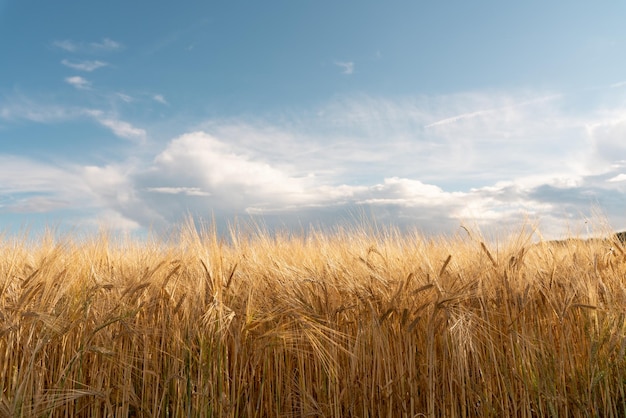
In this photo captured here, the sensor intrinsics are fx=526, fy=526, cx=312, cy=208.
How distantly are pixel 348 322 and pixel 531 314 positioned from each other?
1.11 m

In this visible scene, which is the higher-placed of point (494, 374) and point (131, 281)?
point (131, 281)

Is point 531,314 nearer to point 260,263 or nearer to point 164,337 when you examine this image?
point 260,263

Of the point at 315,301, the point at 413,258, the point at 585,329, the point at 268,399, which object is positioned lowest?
the point at 268,399

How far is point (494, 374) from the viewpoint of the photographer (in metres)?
3.11

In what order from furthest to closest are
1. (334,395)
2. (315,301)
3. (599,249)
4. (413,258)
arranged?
(599,249)
(413,258)
(315,301)
(334,395)

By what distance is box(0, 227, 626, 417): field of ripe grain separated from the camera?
2883 millimetres

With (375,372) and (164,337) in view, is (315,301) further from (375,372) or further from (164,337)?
(164,337)

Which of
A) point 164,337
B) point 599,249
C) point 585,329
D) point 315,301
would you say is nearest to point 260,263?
point 315,301

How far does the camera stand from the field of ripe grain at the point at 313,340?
2.88m

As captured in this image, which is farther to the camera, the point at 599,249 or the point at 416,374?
the point at 599,249

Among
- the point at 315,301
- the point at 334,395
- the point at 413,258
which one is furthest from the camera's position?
the point at 413,258

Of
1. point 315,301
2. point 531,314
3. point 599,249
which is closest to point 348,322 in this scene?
point 315,301

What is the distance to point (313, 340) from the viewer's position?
2.97 metres

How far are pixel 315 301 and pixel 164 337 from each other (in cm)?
90
